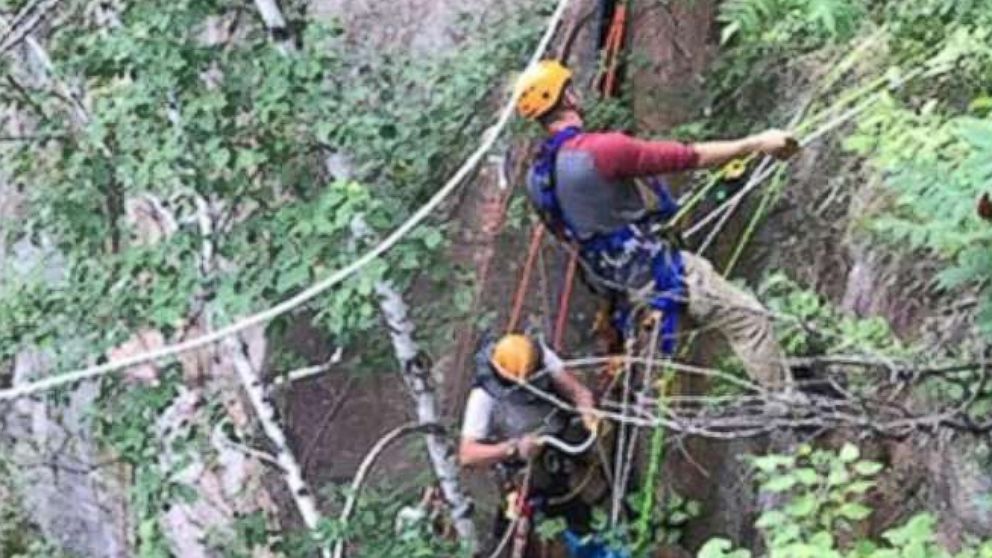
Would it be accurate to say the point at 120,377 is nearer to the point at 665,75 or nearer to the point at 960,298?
the point at 665,75

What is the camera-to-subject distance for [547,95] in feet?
17.1

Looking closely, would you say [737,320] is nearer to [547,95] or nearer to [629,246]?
[629,246]

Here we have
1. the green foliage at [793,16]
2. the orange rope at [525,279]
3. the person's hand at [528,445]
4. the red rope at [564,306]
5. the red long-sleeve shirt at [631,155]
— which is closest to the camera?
the green foliage at [793,16]

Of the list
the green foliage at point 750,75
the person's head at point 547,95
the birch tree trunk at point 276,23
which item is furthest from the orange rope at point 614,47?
the person's head at point 547,95

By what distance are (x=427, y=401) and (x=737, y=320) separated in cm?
179

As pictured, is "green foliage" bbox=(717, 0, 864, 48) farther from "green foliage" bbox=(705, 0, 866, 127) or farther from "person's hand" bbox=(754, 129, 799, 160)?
"green foliage" bbox=(705, 0, 866, 127)

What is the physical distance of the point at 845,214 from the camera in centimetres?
584

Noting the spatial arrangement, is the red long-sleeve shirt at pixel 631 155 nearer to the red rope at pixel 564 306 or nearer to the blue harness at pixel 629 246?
the blue harness at pixel 629 246

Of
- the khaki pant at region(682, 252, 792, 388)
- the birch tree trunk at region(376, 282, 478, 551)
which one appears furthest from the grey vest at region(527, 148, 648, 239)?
the birch tree trunk at region(376, 282, 478, 551)

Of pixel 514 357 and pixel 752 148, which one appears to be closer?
pixel 752 148

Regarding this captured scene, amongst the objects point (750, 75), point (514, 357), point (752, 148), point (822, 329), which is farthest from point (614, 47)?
point (822, 329)

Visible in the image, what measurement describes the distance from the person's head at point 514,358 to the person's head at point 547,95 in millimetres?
1142

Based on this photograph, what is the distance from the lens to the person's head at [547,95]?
5.20 meters

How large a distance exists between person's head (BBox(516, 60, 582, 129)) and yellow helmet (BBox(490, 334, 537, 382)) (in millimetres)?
1141
